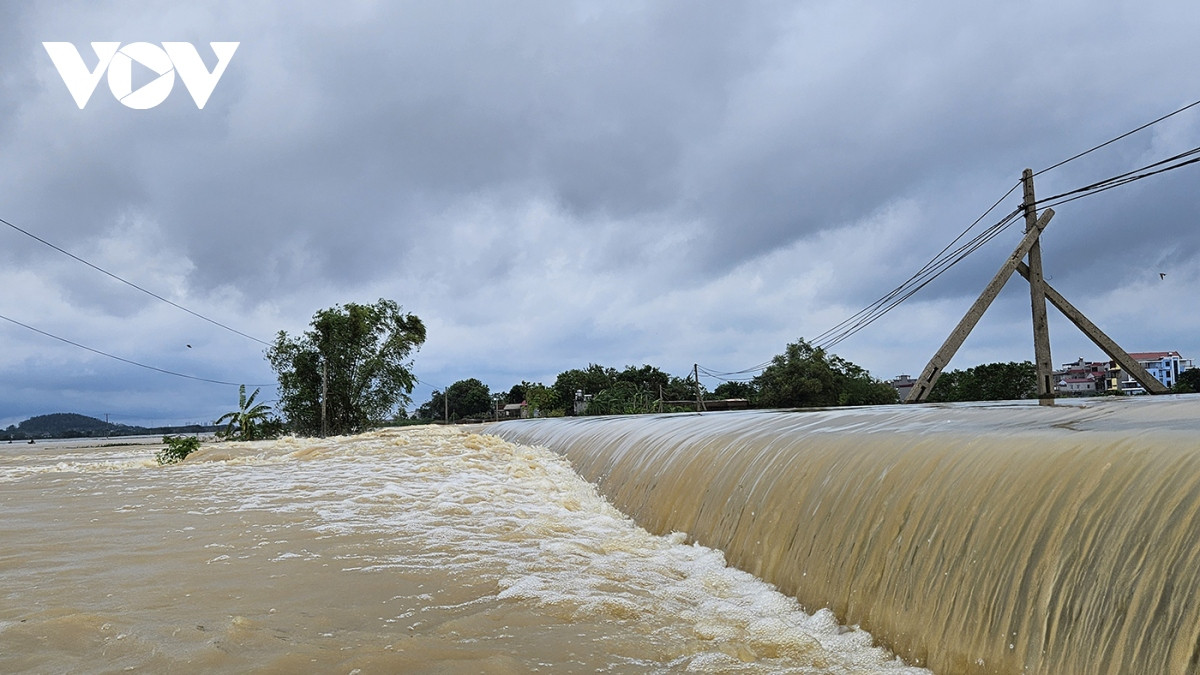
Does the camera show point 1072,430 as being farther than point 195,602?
Yes

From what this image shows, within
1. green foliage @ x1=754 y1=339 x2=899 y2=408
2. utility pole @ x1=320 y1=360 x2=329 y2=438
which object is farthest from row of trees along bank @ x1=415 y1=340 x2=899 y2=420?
utility pole @ x1=320 y1=360 x2=329 y2=438

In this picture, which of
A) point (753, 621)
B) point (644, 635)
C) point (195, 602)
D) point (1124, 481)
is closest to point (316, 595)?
point (195, 602)

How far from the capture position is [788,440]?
5.11 metres

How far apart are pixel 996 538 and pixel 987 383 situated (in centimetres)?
4523

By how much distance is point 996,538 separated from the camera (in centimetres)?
253

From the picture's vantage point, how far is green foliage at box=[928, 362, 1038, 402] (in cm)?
3884

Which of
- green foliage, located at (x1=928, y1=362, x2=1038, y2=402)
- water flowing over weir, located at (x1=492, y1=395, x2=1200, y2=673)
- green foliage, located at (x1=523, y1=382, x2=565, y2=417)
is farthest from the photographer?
green foliage, located at (x1=523, y1=382, x2=565, y2=417)

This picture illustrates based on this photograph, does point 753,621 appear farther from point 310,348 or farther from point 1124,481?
point 310,348

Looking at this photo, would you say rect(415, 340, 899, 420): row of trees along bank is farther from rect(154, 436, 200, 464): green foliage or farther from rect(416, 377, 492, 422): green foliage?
rect(154, 436, 200, 464): green foliage

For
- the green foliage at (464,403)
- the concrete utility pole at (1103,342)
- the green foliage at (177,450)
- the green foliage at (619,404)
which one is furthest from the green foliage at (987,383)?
the green foliage at (464,403)

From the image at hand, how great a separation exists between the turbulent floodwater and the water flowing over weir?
0.21 meters

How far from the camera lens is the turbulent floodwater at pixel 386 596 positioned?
8.09 feet

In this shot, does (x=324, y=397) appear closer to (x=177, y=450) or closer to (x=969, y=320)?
(x=177, y=450)

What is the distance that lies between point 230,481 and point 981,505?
8576mm
